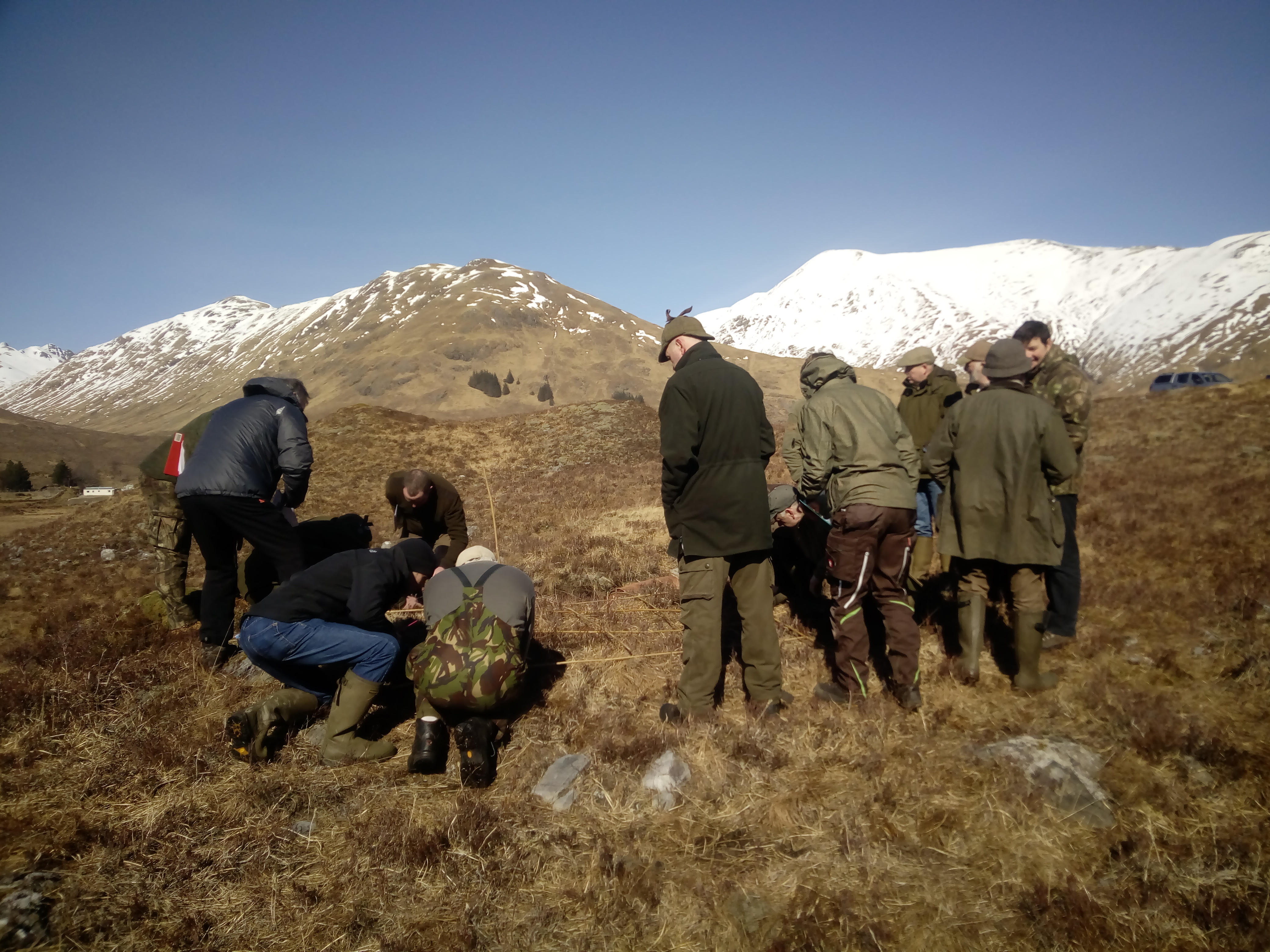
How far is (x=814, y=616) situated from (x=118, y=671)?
238 inches

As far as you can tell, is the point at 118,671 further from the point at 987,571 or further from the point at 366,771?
the point at 987,571

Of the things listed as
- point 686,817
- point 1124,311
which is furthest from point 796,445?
point 1124,311

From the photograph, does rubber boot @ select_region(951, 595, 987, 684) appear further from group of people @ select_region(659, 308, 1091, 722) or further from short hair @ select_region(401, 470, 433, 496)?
short hair @ select_region(401, 470, 433, 496)

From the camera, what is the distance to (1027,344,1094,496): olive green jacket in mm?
4785

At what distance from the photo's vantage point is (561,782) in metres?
3.58

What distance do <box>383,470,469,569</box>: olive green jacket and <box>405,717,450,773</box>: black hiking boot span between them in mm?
1725

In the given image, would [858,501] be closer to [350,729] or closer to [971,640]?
[971,640]

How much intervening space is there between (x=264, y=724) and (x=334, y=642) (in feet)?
2.04

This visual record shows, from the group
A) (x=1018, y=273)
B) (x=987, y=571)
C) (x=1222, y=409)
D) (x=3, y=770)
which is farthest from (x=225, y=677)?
(x=1018, y=273)

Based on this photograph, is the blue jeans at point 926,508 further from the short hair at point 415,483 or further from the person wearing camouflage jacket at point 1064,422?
the short hair at point 415,483

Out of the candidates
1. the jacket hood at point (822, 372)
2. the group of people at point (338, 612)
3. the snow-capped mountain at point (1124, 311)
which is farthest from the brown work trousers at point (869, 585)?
the snow-capped mountain at point (1124, 311)

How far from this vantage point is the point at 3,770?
379 centimetres

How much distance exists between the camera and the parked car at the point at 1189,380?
107 feet

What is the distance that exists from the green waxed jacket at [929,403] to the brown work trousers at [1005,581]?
1.91 metres
